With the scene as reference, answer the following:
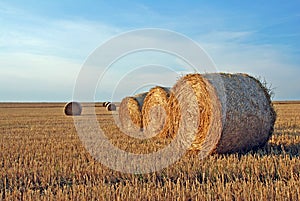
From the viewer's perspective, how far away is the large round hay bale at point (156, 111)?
961 centimetres

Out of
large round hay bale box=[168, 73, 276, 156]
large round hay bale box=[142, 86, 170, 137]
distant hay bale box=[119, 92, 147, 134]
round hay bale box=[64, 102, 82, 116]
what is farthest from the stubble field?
round hay bale box=[64, 102, 82, 116]

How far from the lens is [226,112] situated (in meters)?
6.59

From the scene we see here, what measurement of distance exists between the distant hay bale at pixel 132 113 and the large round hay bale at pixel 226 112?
4498mm

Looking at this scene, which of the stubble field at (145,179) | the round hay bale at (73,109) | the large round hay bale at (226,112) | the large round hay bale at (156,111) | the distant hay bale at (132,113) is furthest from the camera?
the round hay bale at (73,109)

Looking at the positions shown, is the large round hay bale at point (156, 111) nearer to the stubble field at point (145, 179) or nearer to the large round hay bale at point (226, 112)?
the large round hay bale at point (226, 112)

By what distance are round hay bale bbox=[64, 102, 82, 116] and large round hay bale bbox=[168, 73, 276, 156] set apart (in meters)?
17.1

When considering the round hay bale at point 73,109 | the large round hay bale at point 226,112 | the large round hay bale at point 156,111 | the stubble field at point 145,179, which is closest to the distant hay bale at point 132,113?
the large round hay bale at point 156,111

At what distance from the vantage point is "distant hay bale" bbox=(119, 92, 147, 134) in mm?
12000

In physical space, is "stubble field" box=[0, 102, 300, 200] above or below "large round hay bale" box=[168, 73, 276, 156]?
below

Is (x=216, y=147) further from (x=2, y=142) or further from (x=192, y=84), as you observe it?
(x=2, y=142)

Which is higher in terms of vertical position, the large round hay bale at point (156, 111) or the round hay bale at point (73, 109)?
the round hay bale at point (73, 109)

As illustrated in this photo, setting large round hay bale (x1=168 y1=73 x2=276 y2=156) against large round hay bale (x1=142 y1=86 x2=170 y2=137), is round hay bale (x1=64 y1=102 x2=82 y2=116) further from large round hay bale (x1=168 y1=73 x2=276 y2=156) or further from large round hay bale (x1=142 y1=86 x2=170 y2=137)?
large round hay bale (x1=168 y1=73 x2=276 y2=156)

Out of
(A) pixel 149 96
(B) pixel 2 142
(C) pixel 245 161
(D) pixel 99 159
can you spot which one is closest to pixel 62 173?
(D) pixel 99 159

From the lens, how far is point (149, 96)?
10594 mm
